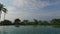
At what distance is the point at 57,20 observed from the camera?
5062cm

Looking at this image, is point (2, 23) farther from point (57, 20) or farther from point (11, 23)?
point (57, 20)

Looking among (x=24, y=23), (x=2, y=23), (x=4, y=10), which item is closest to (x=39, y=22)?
(x=24, y=23)

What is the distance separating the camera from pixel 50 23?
52125 millimetres

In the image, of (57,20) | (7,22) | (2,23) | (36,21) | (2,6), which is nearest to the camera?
(2,6)

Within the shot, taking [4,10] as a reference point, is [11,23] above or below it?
below

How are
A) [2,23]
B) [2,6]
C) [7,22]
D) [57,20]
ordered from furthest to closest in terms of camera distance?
[57,20]
[7,22]
[2,23]
[2,6]

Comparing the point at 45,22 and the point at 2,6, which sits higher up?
the point at 2,6

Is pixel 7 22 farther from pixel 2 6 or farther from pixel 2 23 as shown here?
pixel 2 6

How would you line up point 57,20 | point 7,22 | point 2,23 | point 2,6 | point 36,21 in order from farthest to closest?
1. point 36,21
2. point 57,20
3. point 7,22
4. point 2,23
5. point 2,6

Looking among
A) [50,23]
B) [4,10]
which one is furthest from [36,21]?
[4,10]

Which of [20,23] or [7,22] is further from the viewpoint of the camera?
[20,23]

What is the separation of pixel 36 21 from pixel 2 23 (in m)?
14.2

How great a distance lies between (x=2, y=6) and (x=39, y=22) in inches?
1383

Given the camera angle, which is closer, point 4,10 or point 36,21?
point 4,10
